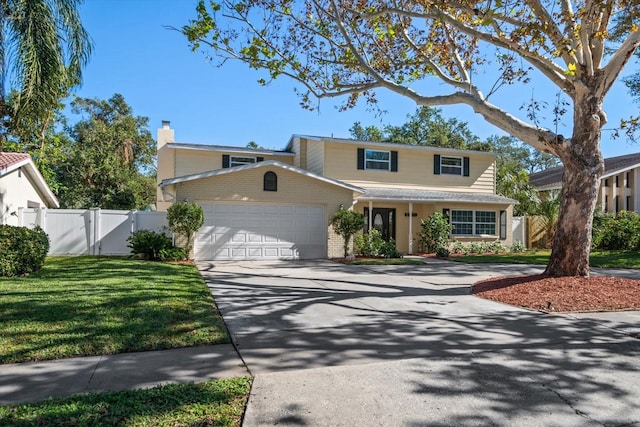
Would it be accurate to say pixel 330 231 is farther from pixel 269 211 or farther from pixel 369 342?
pixel 369 342

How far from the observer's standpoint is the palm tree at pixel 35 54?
910 centimetres

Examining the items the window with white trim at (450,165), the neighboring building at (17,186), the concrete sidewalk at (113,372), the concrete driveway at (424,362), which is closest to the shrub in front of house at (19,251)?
the neighboring building at (17,186)

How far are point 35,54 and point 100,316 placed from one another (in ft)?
22.2

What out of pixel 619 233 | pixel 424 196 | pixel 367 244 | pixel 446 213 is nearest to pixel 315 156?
pixel 367 244

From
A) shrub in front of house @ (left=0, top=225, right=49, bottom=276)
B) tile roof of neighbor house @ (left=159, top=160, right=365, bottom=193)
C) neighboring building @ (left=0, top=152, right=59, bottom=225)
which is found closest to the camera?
shrub in front of house @ (left=0, top=225, right=49, bottom=276)

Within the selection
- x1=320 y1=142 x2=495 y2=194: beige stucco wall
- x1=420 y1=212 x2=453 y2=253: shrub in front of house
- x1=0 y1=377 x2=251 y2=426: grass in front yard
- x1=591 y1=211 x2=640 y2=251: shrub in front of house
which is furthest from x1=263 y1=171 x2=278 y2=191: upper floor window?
x1=591 y1=211 x2=640 y2=251: shrub in front of house

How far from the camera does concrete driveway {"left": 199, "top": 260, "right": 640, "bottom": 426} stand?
10.7ft

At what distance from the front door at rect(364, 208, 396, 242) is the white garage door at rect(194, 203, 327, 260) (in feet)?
12.4

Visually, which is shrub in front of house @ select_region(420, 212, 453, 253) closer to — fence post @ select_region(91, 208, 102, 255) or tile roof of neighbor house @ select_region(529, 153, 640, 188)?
tile roof of neighbor house @ select_region(529, 153, 640, 188)

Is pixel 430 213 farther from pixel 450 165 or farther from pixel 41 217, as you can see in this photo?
pixel 41 217

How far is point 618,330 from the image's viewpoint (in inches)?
227

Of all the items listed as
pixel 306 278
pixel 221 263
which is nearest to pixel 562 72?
pixel 306 278

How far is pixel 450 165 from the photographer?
2133 centimetres

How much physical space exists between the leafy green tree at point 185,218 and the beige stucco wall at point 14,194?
5.45 metres
